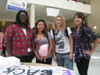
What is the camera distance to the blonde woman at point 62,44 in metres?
1.73

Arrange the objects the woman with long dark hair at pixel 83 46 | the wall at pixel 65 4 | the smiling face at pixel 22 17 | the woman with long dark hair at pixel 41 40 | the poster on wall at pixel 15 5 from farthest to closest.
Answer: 1. the wall at pixel 65 4
2. the poster on wall at pixel 15 5
3. the woman with long dark hair at pixel 41 40
4. the smiling face at pixel 22 17
5. the woman with long dark hair at pixel 83 46

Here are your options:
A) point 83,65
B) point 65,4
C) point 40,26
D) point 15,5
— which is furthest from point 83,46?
point 65,4

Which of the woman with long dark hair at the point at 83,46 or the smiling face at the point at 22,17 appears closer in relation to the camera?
the woman with long dark hair at the point at 83,46

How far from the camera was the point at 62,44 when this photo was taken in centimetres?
175

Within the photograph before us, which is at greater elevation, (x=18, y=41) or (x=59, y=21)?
(x=59, y=21)

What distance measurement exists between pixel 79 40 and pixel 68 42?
32 cm

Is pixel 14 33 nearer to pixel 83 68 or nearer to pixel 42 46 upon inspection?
pixel 42 46

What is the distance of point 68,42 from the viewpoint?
5.80ft

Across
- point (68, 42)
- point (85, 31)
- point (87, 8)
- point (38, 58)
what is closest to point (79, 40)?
point (85, 31)

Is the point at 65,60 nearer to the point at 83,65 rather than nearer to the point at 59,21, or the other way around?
the point at 83,65

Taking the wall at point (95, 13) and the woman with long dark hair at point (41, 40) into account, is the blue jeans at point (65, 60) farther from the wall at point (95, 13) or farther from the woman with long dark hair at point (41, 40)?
the wall at point (95, 13)

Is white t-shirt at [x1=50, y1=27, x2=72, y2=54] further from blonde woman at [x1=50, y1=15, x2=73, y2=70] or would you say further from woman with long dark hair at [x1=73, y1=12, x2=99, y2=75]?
woman with long dark hair at [x1=73, y1=12, x2=99, y2=75]

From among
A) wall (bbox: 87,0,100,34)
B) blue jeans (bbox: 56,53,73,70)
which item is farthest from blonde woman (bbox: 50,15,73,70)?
wall (bbox: 87,0,100,34)

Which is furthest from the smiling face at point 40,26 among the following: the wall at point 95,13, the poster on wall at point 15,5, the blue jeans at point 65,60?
the wall at point 95,13
